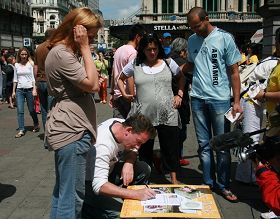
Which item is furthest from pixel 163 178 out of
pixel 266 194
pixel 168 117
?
pixel 266 194

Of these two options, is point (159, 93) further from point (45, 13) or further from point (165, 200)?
point (45, 13)

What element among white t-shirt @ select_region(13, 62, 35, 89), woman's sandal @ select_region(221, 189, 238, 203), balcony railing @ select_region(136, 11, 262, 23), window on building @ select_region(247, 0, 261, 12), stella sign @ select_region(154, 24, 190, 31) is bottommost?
woman's sandal @ select_region(221, 189, 238, 203)

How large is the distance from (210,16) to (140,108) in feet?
152

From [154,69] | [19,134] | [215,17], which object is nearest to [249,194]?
[154,69]

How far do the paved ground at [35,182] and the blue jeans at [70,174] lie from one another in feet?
3.81

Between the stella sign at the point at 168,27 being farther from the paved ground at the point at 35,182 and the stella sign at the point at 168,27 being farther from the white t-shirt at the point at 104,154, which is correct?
the white t-shirt at the point at 104,154

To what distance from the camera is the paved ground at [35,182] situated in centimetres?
435

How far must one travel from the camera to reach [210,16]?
49.1 meters

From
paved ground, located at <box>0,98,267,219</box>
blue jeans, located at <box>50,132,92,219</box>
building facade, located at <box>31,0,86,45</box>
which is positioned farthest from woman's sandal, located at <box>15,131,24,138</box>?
building facade, located at <box>31,0,86,45</box>

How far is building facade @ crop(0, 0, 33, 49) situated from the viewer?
2228 inches

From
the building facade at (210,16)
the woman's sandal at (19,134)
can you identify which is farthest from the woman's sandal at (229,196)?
the building facade at (210,16)

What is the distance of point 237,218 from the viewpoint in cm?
417

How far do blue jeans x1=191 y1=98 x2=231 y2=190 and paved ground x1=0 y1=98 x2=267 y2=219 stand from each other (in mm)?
214

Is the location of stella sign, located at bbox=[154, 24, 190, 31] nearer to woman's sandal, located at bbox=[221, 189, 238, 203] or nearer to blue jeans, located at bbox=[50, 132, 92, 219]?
woman's sandal, located at bbox=[221, 189, 238, 203]
